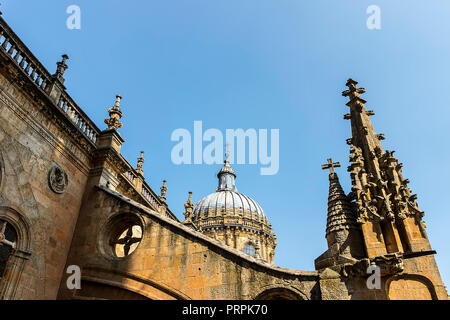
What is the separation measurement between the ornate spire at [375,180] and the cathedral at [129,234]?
0.04 m

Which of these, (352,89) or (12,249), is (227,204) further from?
(12,249)

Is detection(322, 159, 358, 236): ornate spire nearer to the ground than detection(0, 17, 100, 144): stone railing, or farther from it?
nearer to the ground

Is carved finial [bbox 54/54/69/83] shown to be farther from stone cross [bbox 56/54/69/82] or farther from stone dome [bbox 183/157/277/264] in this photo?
stone dome [bbox 183/157/277/264]

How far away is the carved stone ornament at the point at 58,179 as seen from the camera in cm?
1068

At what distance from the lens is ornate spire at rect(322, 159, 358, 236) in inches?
392

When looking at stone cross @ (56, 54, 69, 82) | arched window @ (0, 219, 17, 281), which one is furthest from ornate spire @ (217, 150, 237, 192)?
arched window @ (0, 219, 17, 281)

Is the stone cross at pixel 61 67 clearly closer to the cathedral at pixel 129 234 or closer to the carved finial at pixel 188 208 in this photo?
the cathedral at pixel 129 234

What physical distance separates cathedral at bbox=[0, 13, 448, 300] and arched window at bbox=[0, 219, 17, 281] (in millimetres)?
27

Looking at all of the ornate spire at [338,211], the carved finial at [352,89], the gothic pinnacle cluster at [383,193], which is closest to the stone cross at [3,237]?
the ornate spire at [338,211]

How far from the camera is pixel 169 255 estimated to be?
9.52m

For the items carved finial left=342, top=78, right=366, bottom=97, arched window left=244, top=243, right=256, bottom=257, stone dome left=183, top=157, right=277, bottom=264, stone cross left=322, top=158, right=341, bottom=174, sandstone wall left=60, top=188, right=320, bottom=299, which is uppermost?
stone dome left=183, top=157, right=277, bottom=264

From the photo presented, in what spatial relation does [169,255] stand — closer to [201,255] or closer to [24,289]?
[201,255]

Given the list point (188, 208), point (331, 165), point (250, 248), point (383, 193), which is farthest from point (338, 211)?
point (250, 248)
